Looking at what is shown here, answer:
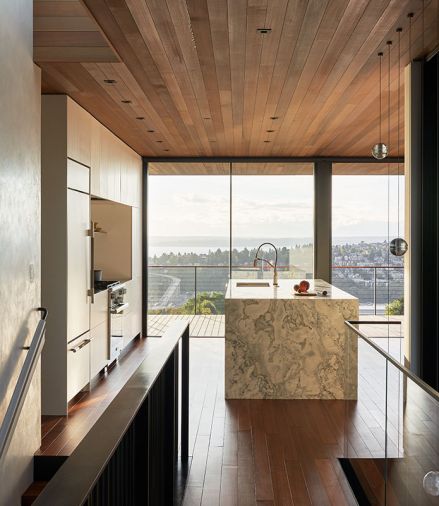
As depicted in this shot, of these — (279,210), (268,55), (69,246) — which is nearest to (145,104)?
(69,246)

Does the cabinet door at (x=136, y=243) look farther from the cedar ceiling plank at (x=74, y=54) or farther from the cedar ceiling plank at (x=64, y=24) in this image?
the cedar ceiling plank at (x=64, y=24)

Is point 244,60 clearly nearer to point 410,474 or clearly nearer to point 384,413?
point 384,413

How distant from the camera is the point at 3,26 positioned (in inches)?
111

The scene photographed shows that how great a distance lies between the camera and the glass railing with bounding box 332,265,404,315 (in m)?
8.77

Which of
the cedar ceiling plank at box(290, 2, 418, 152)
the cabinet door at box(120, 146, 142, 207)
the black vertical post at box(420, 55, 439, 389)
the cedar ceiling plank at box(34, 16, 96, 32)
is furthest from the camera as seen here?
the cabinet door at box(120, 146, 142, 207)

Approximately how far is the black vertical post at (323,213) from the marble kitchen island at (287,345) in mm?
3392

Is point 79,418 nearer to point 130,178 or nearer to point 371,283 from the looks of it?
point 130,178

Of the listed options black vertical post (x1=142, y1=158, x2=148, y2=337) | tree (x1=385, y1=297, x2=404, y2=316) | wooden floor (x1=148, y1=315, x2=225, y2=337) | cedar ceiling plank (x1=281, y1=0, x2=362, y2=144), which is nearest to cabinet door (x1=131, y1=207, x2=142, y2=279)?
black vertical post (x1=142, y1=158, x2=148, y2=337)

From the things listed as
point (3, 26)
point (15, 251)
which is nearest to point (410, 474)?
point (15, 251)

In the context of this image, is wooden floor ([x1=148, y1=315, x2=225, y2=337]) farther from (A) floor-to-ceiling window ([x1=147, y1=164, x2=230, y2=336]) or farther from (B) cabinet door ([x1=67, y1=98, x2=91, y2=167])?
(B) cabinet door ([x1=67, y1=98, x2=91, y2=167])

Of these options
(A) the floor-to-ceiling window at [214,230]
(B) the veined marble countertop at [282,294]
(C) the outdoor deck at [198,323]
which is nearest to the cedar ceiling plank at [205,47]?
(B) the veined marble countertop at [282,294]

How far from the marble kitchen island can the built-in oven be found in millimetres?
1777

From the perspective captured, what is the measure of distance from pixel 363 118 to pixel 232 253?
3.40 meters

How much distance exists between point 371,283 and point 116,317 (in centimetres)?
394
